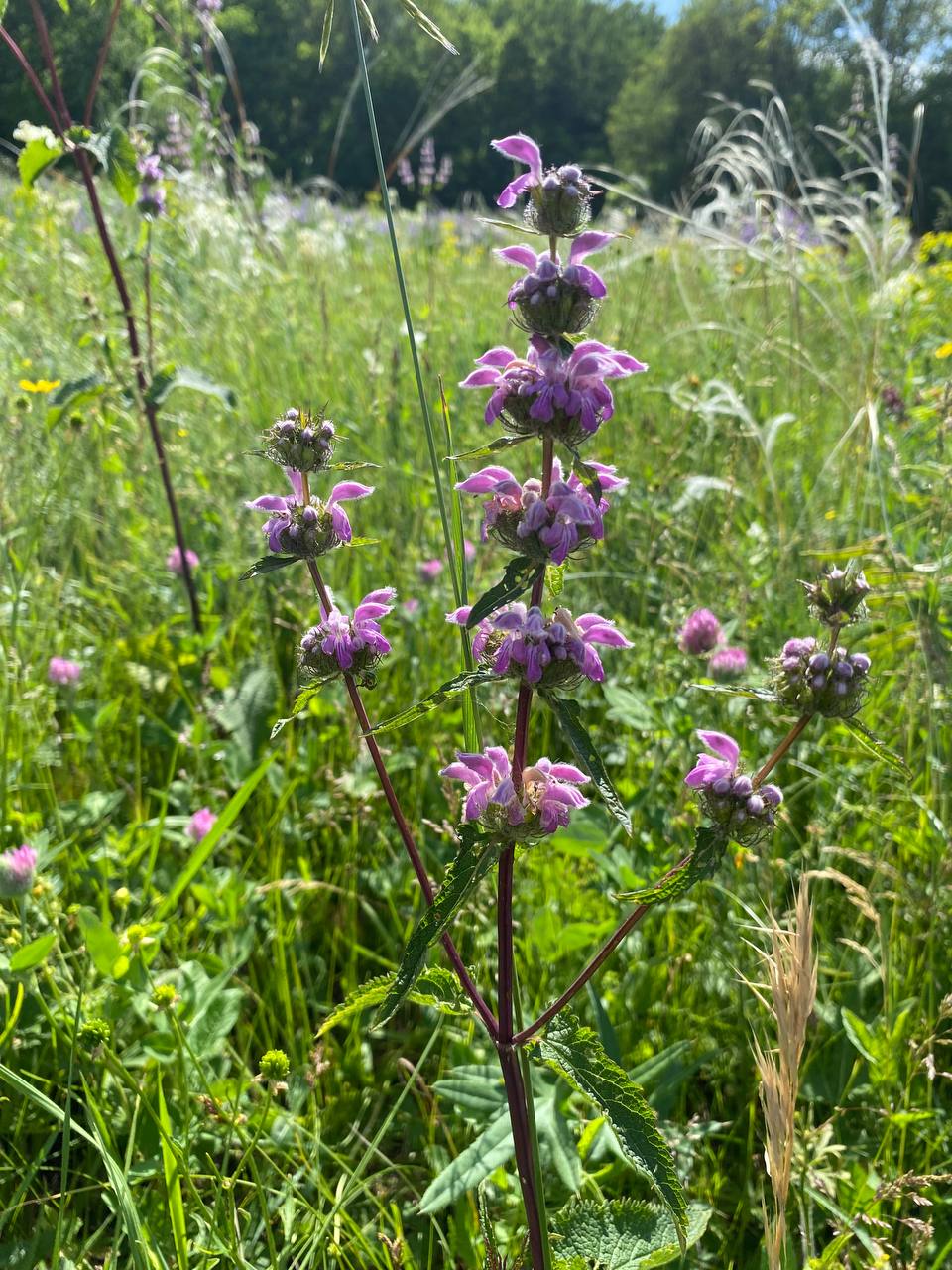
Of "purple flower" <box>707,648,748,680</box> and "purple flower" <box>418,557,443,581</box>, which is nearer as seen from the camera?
"purple flower" <box>707,648,748,680</box>

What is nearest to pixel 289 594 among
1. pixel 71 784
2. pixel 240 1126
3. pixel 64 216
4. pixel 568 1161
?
pixel 71 784

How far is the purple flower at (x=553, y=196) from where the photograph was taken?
0.95 metres

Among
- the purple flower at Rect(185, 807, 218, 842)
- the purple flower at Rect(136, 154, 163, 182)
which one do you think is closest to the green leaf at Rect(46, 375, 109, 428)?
the purple flower at Rect(136, 154, 163, 182)

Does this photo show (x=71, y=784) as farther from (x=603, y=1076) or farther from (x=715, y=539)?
(x=715, y=539)

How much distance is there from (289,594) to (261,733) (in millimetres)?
688

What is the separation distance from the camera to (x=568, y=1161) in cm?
133

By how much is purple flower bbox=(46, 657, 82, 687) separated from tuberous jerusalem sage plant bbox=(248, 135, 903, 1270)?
4.59 feet

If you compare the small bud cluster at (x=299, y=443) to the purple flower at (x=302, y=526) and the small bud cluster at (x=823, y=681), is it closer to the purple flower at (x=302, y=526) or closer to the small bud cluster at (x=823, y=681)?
→ the purple flower at (x=302, y=526)

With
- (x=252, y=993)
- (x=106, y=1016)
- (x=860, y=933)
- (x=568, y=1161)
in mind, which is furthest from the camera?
(x=860, y=933)

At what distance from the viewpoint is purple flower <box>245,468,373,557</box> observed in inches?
45.4

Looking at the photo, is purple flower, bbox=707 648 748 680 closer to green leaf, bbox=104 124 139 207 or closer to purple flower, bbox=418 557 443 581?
purple flower, bbox=418 557 443 581

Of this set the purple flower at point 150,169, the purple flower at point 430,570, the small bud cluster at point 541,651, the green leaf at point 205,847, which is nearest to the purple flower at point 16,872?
the green leaf at point 205,847

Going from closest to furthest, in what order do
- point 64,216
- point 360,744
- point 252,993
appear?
point 252,993 < point 360,744 < point 64,216

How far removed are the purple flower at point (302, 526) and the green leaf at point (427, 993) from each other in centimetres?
56
